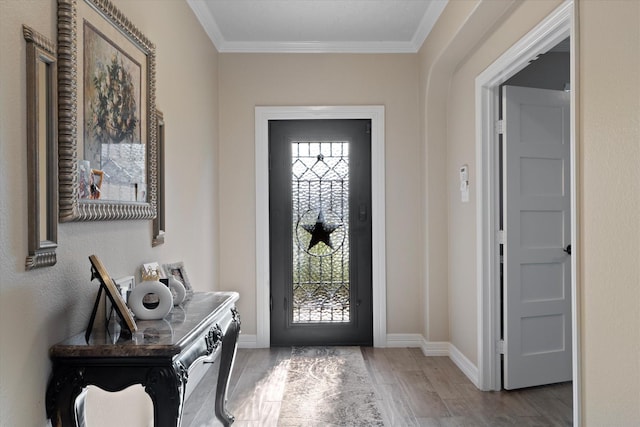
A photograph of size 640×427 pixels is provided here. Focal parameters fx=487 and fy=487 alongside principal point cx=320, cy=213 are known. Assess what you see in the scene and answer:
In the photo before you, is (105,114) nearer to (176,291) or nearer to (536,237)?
(176,291)

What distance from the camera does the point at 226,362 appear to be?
99.7 inches

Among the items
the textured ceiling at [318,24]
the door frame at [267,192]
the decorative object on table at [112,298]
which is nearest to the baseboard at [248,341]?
the door frame at [267,192]

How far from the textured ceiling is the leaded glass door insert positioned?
2.93 feet

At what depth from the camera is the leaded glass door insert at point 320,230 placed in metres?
4.40

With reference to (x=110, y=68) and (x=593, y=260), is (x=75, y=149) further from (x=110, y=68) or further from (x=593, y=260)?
A: (x=593, y=260)

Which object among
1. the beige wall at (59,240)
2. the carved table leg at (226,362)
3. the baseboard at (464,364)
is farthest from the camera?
the baseboard at (464,364)

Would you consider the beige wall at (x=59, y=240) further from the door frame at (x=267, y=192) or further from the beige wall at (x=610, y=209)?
the beige wall at (x=610, y=209)

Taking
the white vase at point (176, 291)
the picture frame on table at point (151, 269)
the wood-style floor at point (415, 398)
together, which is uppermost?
the picture frame on table at point (151, 269)

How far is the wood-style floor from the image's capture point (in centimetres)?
282

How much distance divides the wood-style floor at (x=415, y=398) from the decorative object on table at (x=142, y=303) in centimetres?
118

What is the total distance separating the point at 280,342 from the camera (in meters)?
4.43

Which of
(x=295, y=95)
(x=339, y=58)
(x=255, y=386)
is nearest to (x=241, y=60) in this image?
(x=295, y=95)

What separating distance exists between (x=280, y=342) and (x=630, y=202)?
3311 millimetres

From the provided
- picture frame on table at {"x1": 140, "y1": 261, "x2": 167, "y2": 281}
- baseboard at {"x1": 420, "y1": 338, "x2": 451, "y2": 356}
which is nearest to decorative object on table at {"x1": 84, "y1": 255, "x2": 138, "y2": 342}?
picture frame on table at {"x1": 140, "y1": 261, "x2": 167, "y2": 281}
